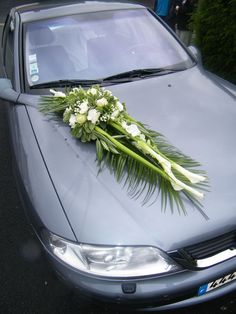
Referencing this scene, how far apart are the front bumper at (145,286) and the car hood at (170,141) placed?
169 millimetres

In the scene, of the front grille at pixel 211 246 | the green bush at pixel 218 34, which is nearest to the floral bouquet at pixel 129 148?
the front grille at pixel 211 246

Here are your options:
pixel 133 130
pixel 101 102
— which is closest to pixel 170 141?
pixel 133 130

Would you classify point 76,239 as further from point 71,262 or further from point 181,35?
point 181,35

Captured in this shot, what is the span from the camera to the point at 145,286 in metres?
1.57

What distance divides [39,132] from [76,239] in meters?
0.83

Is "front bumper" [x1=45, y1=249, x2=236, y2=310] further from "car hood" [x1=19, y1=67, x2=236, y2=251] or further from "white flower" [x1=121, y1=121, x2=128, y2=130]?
"white flower" [x1=121, y1=121, x2=128, y2=130]

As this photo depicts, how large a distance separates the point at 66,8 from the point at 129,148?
5.47 ft

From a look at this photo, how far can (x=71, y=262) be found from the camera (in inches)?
64.0

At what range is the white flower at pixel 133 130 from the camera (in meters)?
1.97

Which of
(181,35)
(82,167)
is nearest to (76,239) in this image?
(82,167)

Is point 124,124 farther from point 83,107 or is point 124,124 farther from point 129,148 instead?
point 83,107

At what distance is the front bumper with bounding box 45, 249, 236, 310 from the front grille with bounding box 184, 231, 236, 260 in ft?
0.24

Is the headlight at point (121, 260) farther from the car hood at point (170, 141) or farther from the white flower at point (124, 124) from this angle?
the white flower at point (124, 124)

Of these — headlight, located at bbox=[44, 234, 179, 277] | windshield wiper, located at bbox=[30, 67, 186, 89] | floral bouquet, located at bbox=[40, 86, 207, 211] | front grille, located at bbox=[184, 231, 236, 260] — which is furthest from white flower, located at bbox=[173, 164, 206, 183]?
windshield wiper, located at bbox=[30, 67, 186, 89]
